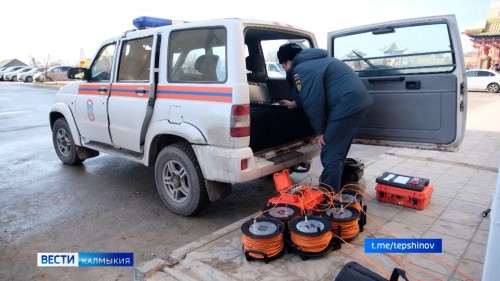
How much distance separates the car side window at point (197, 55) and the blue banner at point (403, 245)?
203cm

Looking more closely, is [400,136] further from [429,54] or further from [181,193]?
[181,193]

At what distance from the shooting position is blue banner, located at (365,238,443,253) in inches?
124

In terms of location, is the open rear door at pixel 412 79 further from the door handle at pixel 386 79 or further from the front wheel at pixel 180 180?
the front wheel at pixel 180 180

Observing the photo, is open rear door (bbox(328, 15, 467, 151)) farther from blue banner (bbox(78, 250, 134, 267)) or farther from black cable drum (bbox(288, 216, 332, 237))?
blue banner (bbox(78, 250, 134, 267))

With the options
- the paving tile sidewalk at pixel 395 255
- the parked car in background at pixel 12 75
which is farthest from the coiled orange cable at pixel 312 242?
the parked car in background at pixel 12 75

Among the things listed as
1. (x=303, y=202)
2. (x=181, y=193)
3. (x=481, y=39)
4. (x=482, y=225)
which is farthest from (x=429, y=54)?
(x=481, y=39)

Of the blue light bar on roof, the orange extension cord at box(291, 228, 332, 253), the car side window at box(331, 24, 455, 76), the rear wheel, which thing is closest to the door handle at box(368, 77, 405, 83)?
the car side window at box(331, 24, 455, 76)

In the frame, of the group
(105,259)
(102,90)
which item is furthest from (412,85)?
(102,90)

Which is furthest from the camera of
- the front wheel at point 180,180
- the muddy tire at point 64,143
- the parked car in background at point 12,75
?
the parked car in background at point 12,75

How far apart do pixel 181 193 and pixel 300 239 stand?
174cm

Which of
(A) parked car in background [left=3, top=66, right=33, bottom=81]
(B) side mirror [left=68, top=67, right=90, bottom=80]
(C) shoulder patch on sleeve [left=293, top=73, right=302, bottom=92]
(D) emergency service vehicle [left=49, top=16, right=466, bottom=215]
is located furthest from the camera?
(A) parked car in background [left=3, top=66, right=33, bottom=81]

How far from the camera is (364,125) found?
178 inches

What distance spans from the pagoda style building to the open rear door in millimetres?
31253

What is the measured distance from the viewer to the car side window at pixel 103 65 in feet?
16.1
